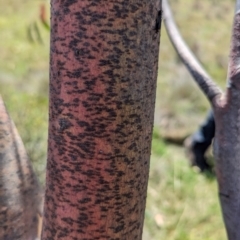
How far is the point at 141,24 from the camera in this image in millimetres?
721

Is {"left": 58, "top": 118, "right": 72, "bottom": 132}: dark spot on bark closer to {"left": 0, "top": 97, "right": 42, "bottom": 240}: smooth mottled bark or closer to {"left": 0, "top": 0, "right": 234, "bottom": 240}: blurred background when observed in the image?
{"left": 0, "top": 97, "right": 42, "bottom": 240}: smooth mottled bark

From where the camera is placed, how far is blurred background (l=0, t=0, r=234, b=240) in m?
2.86

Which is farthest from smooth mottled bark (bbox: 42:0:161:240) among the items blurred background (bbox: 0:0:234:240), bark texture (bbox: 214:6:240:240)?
blurred background (bbox: 0:0:234:240)

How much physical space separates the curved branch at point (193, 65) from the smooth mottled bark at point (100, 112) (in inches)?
15.3

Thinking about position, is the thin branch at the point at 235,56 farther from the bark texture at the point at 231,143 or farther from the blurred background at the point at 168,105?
the blurred background at the point at 168,105

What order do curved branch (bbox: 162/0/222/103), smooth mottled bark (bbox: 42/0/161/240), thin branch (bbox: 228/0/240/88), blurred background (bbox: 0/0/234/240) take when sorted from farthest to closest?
blurred background (bbox: 0/0/234/240) → curved branch (bbox: 162/0/222/103) → thin branch (bbox: 228/0/240/88) → smooth mottled bark (bbox: 42/0/161/240)

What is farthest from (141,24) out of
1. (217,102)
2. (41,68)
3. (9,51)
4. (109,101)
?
(9,51)

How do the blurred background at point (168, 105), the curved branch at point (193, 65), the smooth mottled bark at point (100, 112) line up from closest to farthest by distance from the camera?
the smooth mottled bark at point (100, 112)
the curved branch at point (193, 65)
the blurred background at point (168, 105)

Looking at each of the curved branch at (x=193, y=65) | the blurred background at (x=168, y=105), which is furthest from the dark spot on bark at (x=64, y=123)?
the blurred background at (x=168, y=105)

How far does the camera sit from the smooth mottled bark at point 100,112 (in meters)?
0.71

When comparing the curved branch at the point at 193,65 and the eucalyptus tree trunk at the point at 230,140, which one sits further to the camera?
the curved branch at the point at 193,65

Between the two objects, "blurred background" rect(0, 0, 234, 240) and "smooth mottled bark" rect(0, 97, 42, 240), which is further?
"blurred background" rect(0, 0, 234, 240)

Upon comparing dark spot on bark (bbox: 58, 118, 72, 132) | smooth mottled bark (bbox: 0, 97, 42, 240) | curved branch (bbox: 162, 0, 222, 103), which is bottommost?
smooth mottled bark (bbox: 0, 97, 42, 240)

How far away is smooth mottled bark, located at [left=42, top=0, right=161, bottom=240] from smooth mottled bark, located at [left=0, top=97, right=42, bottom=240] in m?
0.30
